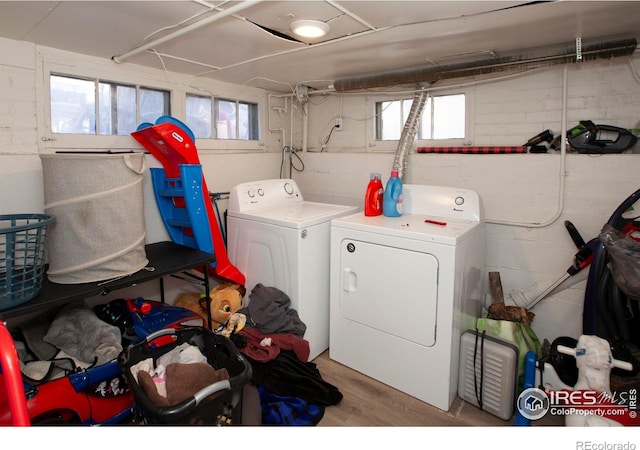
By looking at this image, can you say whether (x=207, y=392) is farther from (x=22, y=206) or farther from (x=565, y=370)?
(x=565, y=370)

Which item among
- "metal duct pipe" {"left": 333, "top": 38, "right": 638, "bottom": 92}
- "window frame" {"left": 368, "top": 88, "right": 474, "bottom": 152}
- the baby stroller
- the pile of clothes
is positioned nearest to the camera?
the baby stroller

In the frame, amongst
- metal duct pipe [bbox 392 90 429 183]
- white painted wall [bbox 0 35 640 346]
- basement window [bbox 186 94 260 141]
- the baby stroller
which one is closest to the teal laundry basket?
the baby stroller

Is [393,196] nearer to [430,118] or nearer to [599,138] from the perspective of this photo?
[430,118]

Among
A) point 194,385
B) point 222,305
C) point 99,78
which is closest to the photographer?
point 194,385

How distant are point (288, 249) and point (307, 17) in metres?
1.32

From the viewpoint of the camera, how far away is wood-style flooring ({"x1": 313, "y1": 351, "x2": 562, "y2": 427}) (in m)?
1.99

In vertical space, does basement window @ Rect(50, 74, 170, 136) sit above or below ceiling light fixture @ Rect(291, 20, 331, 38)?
below

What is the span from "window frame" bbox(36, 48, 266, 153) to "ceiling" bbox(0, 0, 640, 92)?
3.0 inches

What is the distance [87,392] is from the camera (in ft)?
5.75

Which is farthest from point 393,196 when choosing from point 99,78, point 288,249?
point 99,78

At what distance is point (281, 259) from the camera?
8.05 feet

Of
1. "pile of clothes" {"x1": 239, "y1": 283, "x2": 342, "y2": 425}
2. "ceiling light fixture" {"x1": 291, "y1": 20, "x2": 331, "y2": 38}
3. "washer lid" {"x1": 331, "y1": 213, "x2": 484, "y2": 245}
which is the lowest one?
"pile of clothes" {"x1": 239, "y1": 283, "x2": 342, "y2": 425}

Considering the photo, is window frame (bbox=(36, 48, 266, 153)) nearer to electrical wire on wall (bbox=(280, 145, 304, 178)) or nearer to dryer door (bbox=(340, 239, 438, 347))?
electrical wire on wall (bbox=(280, 145, 304, 178))
